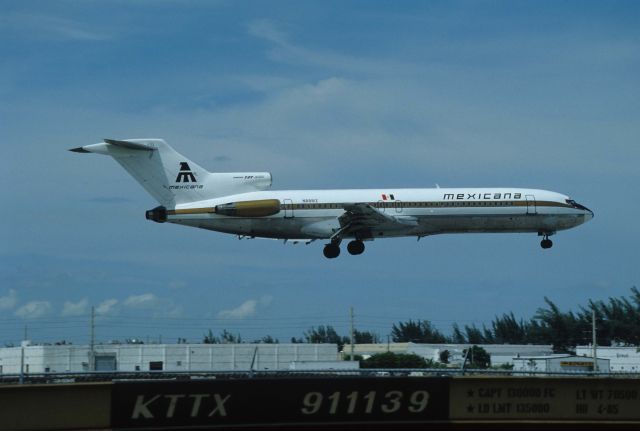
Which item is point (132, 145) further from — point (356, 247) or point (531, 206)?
point (531, 206)

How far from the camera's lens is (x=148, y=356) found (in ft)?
134

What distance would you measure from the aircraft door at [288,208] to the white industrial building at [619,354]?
1958 centimetres

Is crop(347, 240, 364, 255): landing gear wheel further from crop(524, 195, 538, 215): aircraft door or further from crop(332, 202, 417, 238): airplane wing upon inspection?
crop(524, 195, 538, 215): aircraft door

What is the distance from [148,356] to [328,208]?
21163 mm

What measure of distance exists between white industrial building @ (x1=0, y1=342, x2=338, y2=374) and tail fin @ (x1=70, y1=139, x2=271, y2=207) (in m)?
18.6

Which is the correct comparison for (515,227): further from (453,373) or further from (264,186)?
(453,373)

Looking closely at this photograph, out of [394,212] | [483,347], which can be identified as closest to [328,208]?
[394,212]

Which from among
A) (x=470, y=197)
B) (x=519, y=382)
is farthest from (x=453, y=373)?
(x=470, y=197)

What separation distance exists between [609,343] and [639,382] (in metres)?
46.9

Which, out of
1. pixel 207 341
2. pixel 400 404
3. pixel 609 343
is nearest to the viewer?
pixel 400 404

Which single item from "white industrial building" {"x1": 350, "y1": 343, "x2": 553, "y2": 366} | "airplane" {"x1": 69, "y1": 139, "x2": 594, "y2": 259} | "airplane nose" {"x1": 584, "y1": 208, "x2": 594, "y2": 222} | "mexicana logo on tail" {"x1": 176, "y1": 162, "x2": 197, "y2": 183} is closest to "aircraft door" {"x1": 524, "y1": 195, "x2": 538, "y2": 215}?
"airplane" {"x1": 69, "y1": 139, "x2": 594, "y2": 259}

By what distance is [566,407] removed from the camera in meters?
26.1

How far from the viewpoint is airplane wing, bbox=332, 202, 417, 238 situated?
5834 centimetres

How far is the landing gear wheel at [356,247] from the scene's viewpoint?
60.8 meters
